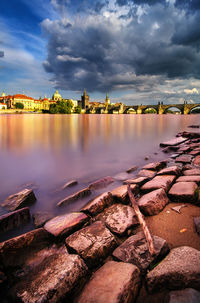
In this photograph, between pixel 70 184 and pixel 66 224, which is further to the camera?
pixel 70 184

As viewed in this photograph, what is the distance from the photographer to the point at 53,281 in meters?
1.12

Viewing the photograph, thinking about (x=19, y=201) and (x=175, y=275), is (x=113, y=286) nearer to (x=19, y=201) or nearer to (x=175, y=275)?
(x=175, y=275)

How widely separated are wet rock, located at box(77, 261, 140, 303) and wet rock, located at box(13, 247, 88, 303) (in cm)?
11

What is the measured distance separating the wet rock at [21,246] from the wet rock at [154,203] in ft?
3.81

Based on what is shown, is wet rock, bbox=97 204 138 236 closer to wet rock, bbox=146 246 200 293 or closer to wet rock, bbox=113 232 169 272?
wet rock, bbox=113 232 169 272

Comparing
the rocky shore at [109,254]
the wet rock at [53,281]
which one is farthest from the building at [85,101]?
the wet rock at [53,281]

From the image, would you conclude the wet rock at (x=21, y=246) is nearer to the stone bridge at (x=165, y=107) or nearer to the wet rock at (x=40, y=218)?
the wet rock at (x=40, y=218)

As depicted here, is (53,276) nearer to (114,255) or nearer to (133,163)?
(114,255)

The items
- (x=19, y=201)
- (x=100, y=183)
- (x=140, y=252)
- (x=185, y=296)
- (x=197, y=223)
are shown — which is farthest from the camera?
(x=100, y=183)

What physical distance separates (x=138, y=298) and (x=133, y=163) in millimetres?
3891

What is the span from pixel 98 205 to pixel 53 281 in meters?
1.10

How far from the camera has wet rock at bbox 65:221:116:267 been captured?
1.41m

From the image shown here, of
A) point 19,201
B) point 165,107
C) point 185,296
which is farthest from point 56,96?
point 185,296

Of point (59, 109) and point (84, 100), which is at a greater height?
point (84, 100)
